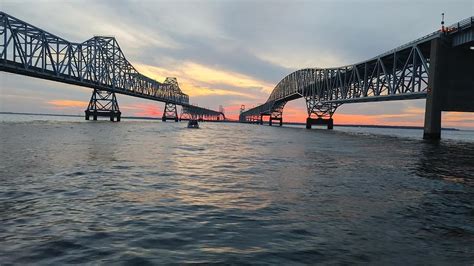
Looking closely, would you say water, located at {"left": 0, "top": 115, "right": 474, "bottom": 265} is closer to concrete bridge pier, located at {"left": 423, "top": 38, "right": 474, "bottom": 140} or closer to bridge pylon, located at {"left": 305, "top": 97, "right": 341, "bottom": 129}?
concrete bridge pier, located at {"left": 423, "top": 38, "right": 474, "bottom": 140}

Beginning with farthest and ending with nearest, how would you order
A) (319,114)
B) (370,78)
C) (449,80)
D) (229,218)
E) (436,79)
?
(319,114)
(370,78)
(449,80)
(436,79)
(229,218)

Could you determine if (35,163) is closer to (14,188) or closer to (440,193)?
(14,188)

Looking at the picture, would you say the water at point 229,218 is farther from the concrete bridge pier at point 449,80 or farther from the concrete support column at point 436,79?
the concrete bridge pier at point 449,80

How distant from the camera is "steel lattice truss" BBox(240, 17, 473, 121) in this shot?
66875mm

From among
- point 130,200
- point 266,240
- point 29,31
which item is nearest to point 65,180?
point 130,200

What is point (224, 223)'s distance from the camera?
30.9 ft

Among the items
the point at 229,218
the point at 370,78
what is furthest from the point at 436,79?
the point at 229,218

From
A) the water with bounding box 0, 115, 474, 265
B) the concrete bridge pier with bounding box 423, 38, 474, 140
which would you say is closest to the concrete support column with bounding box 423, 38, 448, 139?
the concrete bridge pier with bounding box 423, 38, 474, 140

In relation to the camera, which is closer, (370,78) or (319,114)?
(370,78)

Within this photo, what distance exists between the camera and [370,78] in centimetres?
9438

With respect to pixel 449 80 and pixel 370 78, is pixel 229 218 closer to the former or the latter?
pixel 449 80

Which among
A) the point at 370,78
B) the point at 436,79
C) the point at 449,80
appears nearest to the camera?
the point at 436,79

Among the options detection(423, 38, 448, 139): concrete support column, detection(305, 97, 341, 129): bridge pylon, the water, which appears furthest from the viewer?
detection(305, 97, 341, 129): bridge pylon

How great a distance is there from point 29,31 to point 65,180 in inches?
4133
